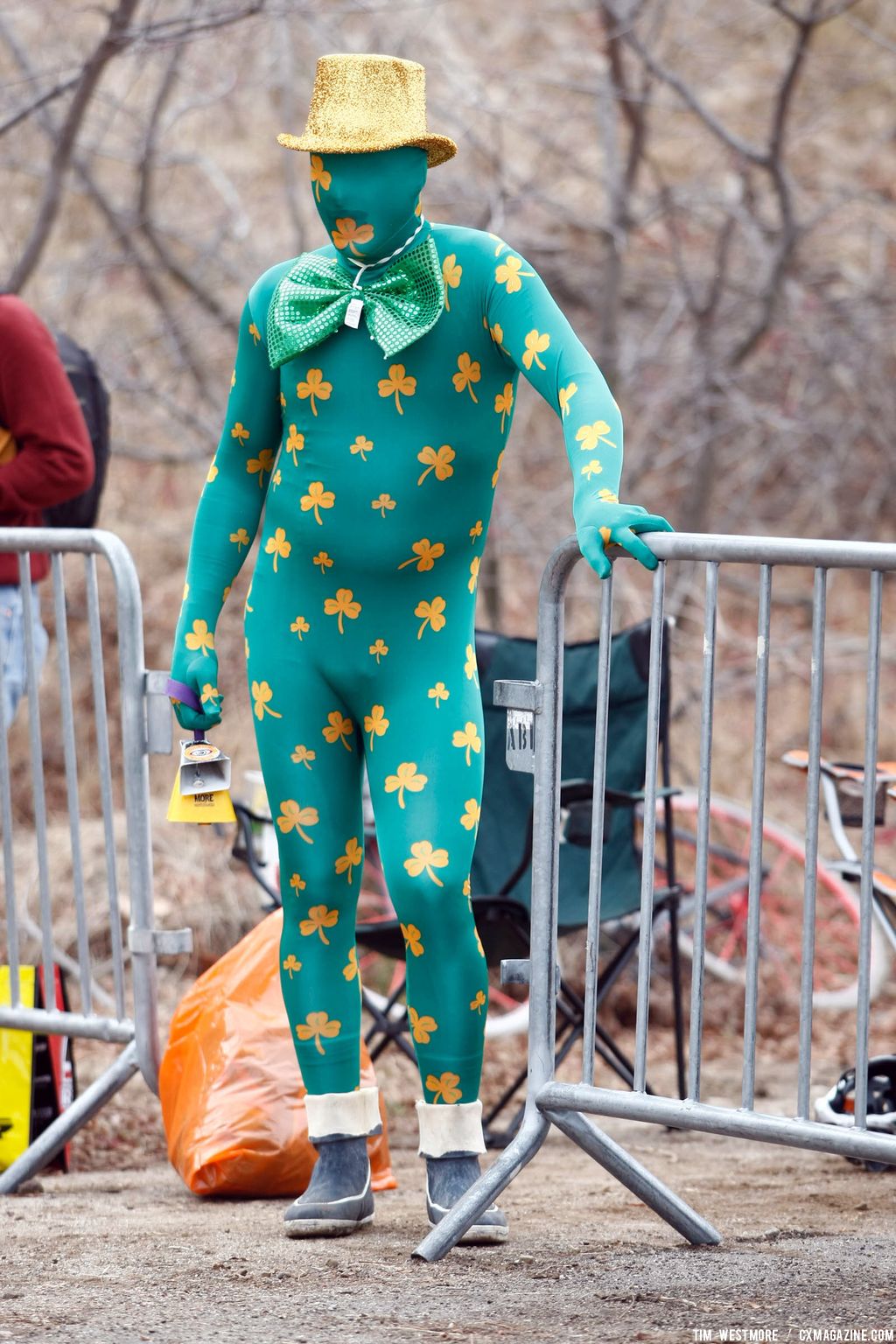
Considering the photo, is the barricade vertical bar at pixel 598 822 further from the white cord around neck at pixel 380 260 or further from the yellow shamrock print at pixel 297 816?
the white cord around neck at pixel 380 260

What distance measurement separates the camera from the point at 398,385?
8.96ft

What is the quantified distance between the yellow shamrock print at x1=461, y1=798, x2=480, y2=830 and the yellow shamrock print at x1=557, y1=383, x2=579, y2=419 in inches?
25.6

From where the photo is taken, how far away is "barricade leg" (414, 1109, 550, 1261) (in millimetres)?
2631

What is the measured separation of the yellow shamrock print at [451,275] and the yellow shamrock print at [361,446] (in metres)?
0.25

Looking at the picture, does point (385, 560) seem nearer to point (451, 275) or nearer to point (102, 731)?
Answer: point (451, 275)

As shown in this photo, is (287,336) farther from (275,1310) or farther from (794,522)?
(794,522)

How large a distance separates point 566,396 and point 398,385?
30 centimetres

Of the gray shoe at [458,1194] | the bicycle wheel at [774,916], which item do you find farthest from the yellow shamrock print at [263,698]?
the bicycle wheel at [774,916]

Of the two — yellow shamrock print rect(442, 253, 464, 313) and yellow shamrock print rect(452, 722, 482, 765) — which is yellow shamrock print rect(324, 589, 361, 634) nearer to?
yellow shamrock print rect(452, 722, 482, 765)

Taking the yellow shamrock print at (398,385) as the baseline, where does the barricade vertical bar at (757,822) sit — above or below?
below

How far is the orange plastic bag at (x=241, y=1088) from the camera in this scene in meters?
3.28

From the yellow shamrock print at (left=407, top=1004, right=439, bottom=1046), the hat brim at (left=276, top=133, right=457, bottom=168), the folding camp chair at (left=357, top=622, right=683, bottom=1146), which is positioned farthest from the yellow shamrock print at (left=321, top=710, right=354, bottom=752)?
the folding camp chair at (left=357, top=622, right=683, bottom=1146)

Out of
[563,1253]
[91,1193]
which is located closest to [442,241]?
[563,1253]

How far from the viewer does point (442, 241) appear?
2.76m
